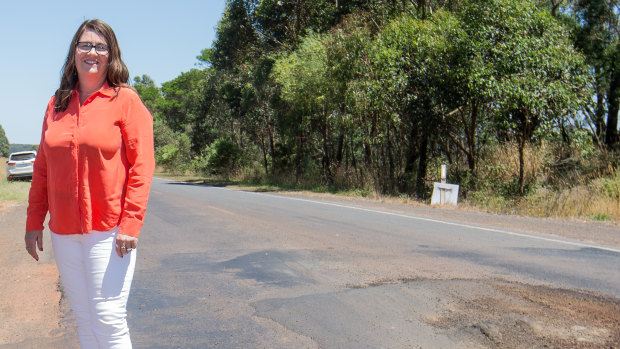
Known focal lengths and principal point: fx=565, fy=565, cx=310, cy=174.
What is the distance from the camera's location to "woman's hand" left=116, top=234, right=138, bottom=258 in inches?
112

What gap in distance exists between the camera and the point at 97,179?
2.87 metres

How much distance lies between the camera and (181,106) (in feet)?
207

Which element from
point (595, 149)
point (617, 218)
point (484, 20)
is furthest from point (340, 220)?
point (595, 149)

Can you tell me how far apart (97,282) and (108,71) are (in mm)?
1121

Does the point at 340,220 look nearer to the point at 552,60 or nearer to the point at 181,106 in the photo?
the point at 552,60

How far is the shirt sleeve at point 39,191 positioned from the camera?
3.12 meters

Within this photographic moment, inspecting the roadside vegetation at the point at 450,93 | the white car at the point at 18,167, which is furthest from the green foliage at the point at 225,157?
the white car at the point at 18,167

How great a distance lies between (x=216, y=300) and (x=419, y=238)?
183 inches

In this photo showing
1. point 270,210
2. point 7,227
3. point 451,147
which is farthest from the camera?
point 451,147

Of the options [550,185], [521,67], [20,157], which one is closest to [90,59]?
[521,67]

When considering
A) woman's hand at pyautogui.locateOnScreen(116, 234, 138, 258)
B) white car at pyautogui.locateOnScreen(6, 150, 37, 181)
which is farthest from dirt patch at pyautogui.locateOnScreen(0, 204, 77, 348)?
white car at pyautogui.locateOnScreen(6, 150, 37, 181)

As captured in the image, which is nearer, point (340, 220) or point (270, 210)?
point (340, 220)

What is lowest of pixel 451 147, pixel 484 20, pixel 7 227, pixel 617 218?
pixel 7 227

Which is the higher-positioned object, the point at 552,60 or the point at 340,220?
the point at 552,60
